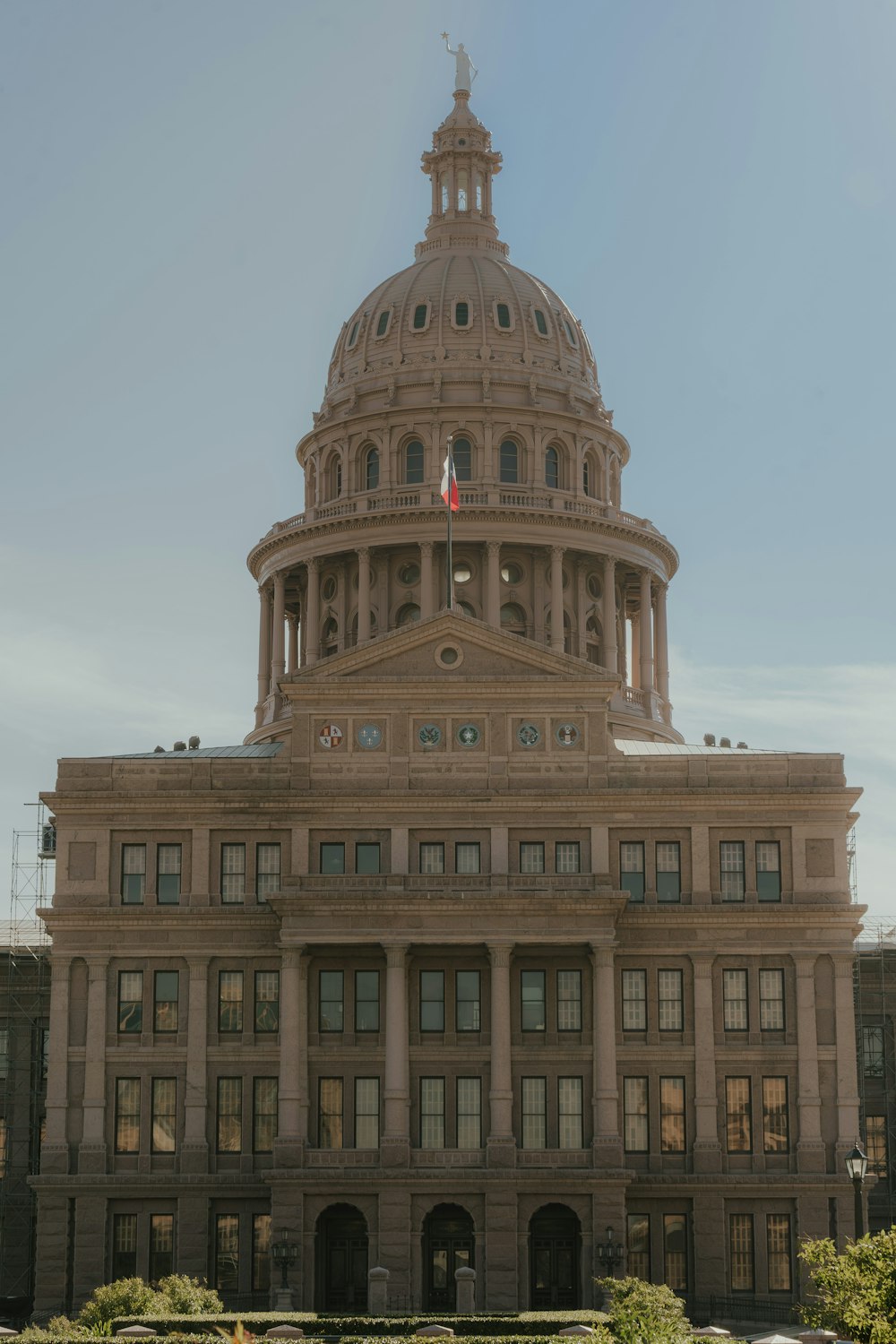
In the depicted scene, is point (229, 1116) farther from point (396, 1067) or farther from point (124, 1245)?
point (396, 1067)

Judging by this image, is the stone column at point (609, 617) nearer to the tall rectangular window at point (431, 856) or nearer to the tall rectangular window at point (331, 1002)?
the tall rectangular window at point (431, 856)

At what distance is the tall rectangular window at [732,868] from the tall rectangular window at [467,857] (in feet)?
29.8

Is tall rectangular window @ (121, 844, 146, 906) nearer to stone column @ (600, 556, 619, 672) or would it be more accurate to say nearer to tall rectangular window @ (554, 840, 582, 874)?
tall rectangular window @ (554, 840, 582, 874)

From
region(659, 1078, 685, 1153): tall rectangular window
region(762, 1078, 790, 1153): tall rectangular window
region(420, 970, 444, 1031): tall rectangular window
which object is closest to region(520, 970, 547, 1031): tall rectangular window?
region(420, 970, 444, 1031): tall rectangular window

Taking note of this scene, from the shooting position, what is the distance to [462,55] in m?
136

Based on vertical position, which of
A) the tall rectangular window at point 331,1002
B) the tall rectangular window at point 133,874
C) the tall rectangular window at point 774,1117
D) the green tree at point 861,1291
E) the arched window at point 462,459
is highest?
the arched window at point 462,459

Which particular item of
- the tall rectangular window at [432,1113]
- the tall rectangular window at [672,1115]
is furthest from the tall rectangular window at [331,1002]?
the tall rectangular window at [672,1115]

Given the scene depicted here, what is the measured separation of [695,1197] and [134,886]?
76.6 feet

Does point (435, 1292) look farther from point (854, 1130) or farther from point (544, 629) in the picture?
point (544, 629)

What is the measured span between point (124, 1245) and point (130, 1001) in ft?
28.6

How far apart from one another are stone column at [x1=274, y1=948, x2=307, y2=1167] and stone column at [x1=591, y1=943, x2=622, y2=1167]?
10288 millimetres

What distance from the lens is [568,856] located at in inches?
3445

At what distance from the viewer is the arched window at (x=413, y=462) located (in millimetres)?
119750

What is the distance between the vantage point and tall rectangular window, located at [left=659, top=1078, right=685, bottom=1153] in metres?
85.7
